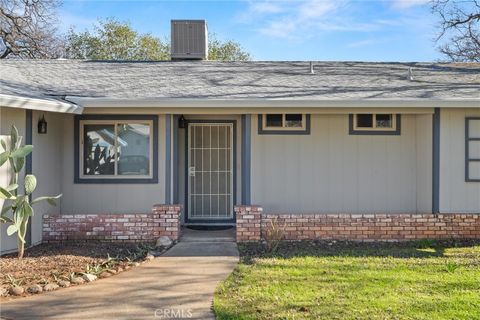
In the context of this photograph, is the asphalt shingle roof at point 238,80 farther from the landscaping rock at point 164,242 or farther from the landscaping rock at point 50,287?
the landscaping rock at point 50,287

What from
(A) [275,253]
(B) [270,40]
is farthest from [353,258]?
(B) [270,40]

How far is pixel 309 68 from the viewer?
11.0 m

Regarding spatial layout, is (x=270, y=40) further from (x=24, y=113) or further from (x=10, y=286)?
(x=10, y=286)

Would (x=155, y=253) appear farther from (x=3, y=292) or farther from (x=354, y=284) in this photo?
(x=354, y=284)

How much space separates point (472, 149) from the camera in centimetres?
855

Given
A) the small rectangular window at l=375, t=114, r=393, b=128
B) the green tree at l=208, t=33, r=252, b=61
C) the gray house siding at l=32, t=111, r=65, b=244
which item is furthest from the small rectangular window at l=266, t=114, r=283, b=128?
the green tree at l=208, t=33, r=252, b=61

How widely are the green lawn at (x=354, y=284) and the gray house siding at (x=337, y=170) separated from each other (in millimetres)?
1406

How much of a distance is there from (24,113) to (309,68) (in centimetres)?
637

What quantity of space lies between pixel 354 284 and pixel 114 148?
17.9ft

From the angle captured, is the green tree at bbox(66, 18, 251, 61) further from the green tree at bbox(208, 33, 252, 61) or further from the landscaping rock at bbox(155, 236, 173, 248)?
the landscaping rock at bbox(155, 236, 173, 248)

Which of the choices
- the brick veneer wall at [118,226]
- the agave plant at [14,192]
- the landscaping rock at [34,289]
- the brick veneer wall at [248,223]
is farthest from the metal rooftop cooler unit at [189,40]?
the landscaping rock at [34,289]

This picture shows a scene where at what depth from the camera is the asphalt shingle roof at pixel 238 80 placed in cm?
860

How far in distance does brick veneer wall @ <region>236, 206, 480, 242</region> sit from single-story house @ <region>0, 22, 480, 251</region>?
0.02 m

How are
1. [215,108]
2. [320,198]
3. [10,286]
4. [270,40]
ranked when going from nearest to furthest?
1. [10,286]
2. [215,108]
3. [320,198]
4. [270,40]
